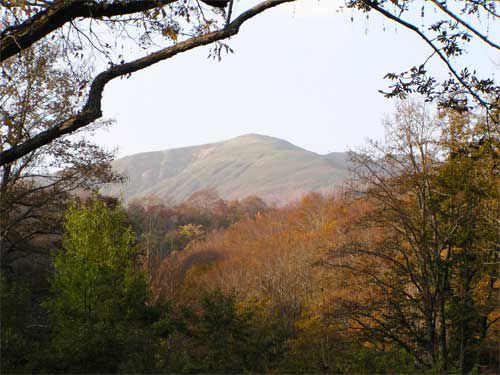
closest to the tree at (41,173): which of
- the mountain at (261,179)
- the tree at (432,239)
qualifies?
the tree at (432,239)

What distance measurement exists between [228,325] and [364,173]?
21.4 feet

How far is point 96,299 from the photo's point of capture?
12.9 m

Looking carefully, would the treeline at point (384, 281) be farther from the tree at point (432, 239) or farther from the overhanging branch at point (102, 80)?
the overhanging branch at point (102, 80)

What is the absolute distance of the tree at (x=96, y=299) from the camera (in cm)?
968

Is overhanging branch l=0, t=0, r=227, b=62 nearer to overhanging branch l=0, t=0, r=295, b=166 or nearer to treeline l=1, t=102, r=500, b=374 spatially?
overhanging branch l=0, t=0, r=295, b=166

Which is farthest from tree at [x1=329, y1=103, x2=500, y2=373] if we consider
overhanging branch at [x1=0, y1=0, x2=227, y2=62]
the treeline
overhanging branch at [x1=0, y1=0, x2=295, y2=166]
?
overhanging branch at [x1=0, y1=0, x2=227, y2=62]

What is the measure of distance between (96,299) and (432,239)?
10041 mm

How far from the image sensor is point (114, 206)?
18312mm

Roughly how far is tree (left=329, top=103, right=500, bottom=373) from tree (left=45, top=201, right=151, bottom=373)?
6719 mm

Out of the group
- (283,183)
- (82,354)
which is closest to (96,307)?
(82,354)

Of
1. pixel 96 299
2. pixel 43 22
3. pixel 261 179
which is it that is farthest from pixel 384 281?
pixel 261 179

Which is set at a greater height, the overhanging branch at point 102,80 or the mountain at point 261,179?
the mountain at point 261,179

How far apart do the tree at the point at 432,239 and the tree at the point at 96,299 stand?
6.72 meters

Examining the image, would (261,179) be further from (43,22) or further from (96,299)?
(43,22)
